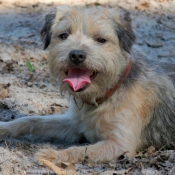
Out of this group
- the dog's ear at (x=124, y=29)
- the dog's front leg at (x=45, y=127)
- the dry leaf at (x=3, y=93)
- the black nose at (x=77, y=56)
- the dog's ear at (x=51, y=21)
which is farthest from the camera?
the dry leaf at (x=3, y=93)

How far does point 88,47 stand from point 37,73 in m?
A: 3.39

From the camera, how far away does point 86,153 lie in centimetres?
530

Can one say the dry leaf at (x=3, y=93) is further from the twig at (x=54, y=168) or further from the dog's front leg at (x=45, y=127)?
the twig at (x=54, y=168)

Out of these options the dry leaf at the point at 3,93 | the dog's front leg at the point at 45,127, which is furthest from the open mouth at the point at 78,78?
the dry leaf at the point at 3,93

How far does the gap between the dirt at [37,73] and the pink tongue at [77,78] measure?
890 mm

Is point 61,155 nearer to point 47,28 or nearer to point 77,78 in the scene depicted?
point 77,78

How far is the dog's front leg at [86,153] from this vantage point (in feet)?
16.9

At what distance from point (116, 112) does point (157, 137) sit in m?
0.69

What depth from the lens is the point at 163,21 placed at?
10492 mm

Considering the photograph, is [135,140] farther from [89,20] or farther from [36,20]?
[36,20]

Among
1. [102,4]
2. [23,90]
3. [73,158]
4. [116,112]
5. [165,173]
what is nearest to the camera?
[165,173]

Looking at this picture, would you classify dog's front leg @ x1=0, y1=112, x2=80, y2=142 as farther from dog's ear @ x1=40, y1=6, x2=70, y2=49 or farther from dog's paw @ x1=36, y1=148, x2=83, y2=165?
dog's ear @ x1=40, y1=6, x2=70, y2=49

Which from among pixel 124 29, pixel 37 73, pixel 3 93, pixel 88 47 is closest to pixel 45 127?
pixel 3 93

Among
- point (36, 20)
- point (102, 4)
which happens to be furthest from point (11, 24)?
point (102, 4)
